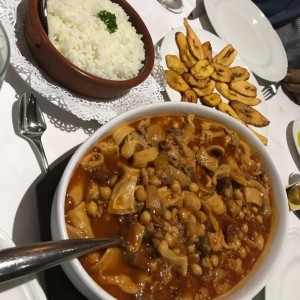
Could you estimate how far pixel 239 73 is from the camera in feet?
7.36

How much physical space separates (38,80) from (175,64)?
74 centimetres

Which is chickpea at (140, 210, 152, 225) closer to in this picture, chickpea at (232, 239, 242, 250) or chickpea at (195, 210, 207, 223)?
chickpea at (195, 210, 207, 223)

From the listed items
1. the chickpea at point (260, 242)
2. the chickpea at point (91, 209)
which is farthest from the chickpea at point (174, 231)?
the chickpea at point (260, 242)

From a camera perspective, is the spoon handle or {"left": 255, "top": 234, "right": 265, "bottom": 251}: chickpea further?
{"left": 255, "top": 234, "right": 265, "bottom": 251}: chickpea

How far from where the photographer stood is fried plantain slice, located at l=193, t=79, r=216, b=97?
200 centimetres

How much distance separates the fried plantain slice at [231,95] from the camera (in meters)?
2.14

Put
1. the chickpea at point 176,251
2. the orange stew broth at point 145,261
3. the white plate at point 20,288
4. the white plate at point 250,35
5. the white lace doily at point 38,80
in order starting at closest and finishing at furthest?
the white plate at point 20,288
the orange stew broth at point 145,261
the chickpea at point 176,251
the white lace doily at point 38,80
the white plate at point 250,35

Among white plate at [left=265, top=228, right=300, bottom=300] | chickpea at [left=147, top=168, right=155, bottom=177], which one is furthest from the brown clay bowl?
white plate at [left=265, top=228, right=300, bottom=300]

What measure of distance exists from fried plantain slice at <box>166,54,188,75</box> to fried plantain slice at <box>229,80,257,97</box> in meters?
0.28

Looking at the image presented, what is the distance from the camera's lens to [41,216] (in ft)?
4.20

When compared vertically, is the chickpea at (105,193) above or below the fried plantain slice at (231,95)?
above

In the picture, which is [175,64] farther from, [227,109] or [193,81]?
[227,109]

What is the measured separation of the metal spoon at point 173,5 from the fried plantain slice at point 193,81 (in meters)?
0.47

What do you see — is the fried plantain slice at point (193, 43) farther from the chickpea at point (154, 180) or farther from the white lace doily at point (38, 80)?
the chickpea at point (154, 180)
